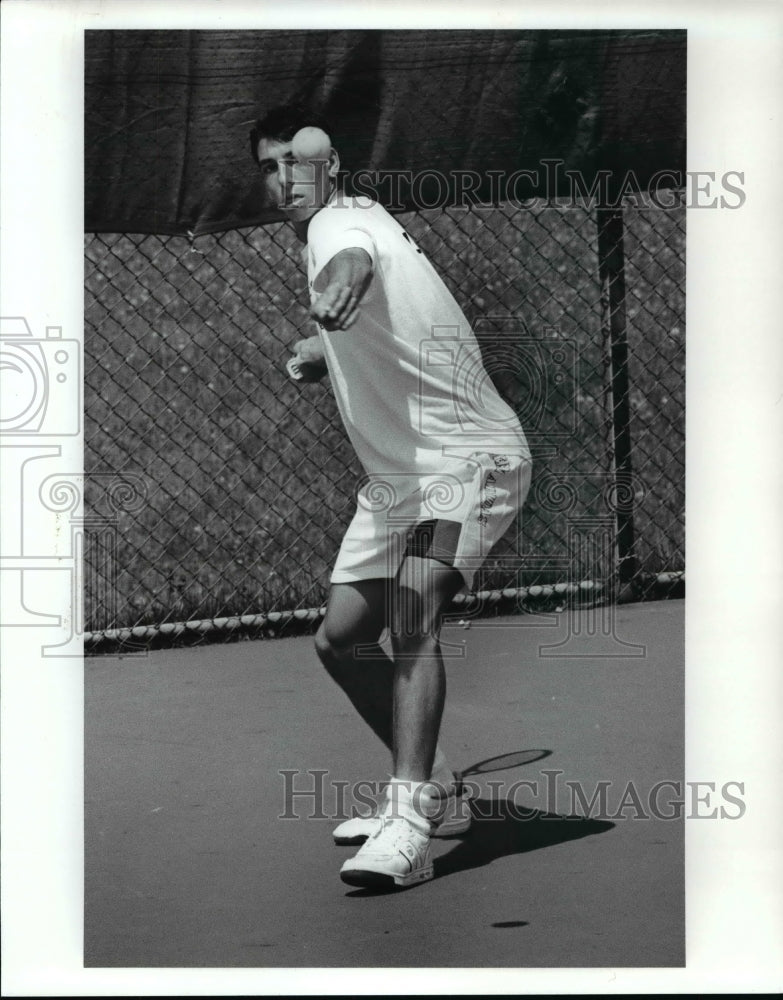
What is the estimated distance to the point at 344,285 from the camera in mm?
3393

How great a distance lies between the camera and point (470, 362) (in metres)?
3.55

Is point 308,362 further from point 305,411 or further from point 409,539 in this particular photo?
point 305,411

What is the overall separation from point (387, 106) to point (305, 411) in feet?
3.11

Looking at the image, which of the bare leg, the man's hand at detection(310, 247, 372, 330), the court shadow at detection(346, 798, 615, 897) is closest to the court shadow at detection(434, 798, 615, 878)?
the court shadow at detection(346, 798, 615, 897)

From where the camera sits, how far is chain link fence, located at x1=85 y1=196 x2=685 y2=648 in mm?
3631

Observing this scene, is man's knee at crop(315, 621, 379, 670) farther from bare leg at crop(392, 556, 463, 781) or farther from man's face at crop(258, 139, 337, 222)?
man's face at crop(258, 139, 337, 222)

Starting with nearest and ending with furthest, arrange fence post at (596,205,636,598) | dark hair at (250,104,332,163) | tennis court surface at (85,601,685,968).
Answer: tennis court surface at (85,601,685,968), dark hair at (250,104,332,163), fence post at (596,205,636,598)

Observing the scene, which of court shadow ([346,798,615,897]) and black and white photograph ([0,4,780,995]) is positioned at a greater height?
black and white photograph ([0,4,780,995])

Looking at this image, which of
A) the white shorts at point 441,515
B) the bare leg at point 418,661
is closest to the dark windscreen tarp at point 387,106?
the white shorts at point 441,515

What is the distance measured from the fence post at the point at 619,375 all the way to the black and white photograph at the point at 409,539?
0.03 metres

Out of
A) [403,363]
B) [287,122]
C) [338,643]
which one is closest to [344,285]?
[403,363]

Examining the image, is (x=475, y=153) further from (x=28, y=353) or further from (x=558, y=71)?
(x=28, y=353)

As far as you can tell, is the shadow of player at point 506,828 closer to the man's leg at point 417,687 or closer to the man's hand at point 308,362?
the man's leg at point 417,687

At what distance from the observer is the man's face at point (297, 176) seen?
3512 mm
